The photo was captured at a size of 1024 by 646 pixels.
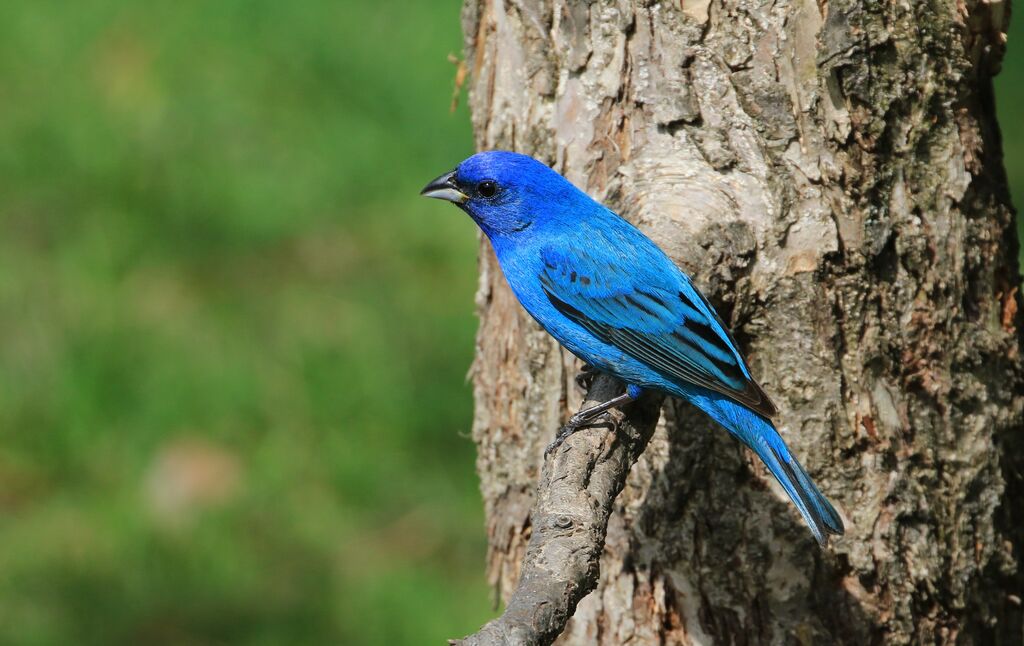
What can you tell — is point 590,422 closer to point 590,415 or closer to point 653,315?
point 590,415

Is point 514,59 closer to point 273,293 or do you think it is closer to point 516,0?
point 516,0

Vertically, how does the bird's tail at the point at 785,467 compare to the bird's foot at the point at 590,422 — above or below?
below

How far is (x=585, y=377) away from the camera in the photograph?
3.86m

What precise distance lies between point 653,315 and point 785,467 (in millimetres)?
579

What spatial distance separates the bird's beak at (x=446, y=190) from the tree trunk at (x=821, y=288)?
42 cm

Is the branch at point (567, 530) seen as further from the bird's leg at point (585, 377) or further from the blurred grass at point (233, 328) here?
the blurred grass at point (233, 328)

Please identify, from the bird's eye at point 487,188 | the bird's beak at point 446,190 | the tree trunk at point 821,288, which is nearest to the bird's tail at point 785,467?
the tree trunk at point 821,288

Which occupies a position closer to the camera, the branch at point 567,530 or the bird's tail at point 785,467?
the branch at point 567,530

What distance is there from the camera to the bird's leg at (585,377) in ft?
12.6

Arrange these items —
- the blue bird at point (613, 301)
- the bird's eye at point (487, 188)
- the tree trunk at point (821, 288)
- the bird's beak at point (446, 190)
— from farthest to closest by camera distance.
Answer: the bird's beak at point (446, 190)
the bird's eye at point (487, 188)
the tree trunk at point (821, 288)
the blue bird at point (613, 301)

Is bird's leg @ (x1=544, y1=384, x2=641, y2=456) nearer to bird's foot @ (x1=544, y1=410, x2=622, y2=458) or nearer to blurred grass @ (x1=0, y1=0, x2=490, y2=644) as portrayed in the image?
bird's foot @ (x1=544, y1=410, x2=622, y2=458)

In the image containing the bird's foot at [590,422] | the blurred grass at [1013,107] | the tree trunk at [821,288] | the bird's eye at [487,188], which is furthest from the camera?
the blurred grass at [1013,107]

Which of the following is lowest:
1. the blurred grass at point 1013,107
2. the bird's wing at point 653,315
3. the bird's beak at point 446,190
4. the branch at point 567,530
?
the branch at point 567,530

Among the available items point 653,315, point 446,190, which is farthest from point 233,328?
point 653,315
